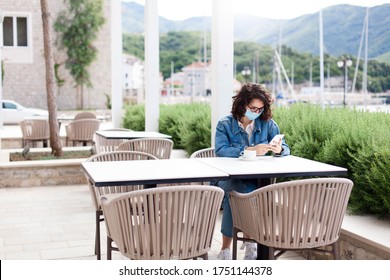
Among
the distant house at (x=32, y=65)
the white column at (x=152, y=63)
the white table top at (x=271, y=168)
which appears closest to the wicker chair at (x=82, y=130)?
the white column at (x=152, y=63)

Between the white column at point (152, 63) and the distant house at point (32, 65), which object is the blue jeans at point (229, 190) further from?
the distant house at point (32, 65)

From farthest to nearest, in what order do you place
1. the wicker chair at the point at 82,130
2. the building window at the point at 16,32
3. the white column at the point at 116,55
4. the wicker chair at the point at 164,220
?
1. the building window at the point at 16,32
2. the white column at the point at 116,55
3. the wicker chair at the point at 82,130
4. the wicker chair at the point at 164,220

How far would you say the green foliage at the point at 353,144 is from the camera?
13.1 feet

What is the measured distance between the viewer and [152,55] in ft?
30.3

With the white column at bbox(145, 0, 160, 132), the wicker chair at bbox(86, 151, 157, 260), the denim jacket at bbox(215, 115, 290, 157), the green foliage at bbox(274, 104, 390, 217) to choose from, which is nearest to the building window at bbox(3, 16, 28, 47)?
the white column at bbox(145, 0, 160, 132)

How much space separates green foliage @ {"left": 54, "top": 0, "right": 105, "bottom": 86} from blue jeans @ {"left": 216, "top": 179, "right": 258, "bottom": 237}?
20.3 metres

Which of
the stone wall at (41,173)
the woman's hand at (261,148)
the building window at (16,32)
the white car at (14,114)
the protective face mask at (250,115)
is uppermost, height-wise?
the building window at (16,32)

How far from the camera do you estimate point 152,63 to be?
30.4 ft

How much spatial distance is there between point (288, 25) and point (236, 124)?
7492 cm

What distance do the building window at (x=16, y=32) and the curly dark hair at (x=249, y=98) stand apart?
19.8m

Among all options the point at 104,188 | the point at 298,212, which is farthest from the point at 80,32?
the point at 298,212

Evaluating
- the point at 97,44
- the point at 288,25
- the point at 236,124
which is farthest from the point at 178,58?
the point at 236,124

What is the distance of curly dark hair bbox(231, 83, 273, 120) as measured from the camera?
12.7ft
